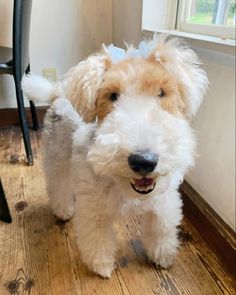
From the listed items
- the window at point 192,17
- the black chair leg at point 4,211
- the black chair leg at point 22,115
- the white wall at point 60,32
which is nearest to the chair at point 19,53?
the black chair leg at point 22,115

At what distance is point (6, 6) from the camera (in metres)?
2.01

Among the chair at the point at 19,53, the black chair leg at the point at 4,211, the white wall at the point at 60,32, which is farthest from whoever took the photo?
the white wall at the point at 60,32

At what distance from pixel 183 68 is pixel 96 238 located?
0.61 m

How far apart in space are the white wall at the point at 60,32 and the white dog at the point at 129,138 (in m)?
1.11

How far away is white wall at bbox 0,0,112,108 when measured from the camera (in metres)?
2.08

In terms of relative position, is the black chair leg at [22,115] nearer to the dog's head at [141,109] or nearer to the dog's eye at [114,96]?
the dog's head at [141,109]

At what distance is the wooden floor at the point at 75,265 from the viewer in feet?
3.35

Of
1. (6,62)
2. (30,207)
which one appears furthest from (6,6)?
(30,207)

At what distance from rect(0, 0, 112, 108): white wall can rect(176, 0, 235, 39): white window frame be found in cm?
88

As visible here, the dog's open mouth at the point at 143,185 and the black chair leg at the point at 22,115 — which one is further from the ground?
the dog's open mouth at the point at 143,185

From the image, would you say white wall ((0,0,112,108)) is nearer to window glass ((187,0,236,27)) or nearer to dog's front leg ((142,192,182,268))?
window glass ((187,0,236,27))

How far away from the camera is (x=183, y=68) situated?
87 centimetres

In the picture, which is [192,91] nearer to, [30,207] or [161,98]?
[161,98]

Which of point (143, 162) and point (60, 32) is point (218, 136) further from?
point (60, 32)
